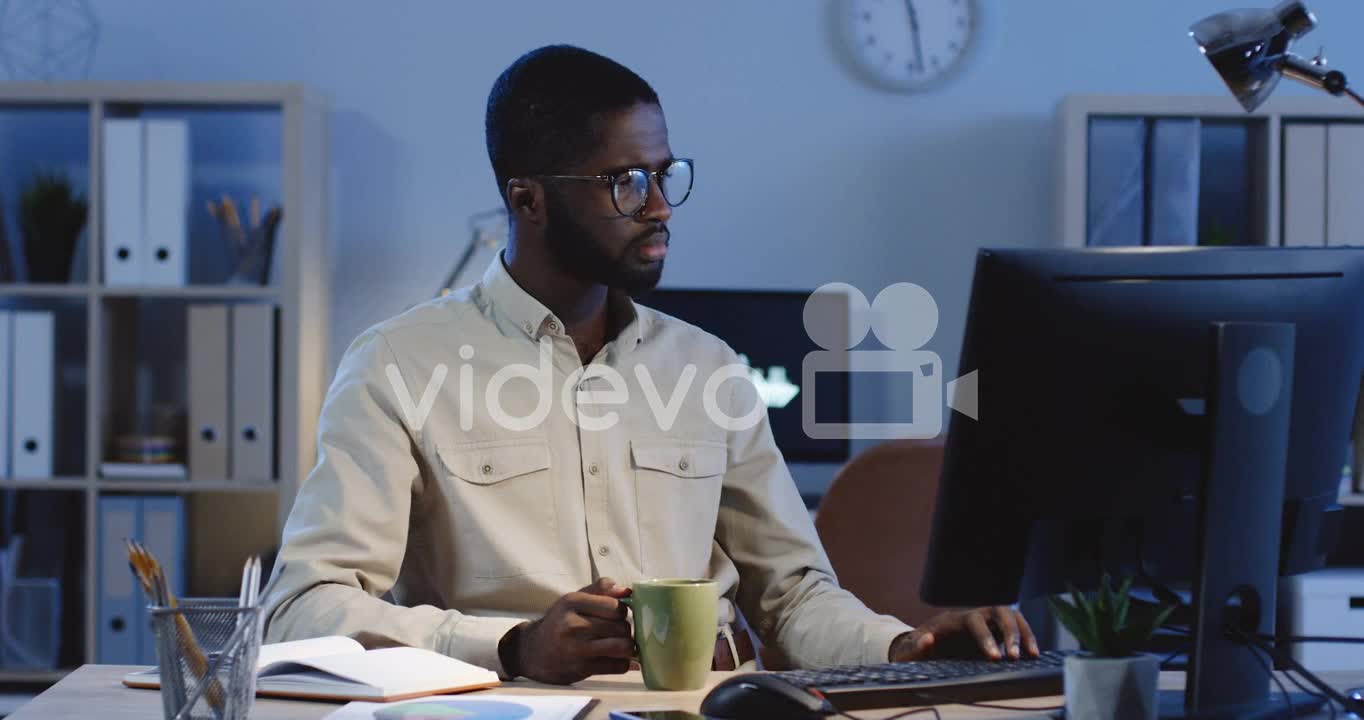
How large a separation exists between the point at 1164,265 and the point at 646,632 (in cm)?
49

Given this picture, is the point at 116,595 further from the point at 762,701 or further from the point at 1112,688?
the point at 1112,688

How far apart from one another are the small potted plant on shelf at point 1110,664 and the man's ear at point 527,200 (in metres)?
0.94

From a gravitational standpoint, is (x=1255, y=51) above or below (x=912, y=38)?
below

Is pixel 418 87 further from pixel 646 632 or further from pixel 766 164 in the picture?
pixel 646 632

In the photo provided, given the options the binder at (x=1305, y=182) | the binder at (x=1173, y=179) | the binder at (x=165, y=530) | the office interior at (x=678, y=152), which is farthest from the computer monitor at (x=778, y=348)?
the binder at (x=165, y=530)

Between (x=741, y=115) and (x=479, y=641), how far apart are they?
233 centimetres

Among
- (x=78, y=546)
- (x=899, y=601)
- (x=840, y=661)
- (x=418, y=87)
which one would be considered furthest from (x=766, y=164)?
(x=840, y=661)

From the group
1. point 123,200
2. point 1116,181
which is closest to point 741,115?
point 1116,181

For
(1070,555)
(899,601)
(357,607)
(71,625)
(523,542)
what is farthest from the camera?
(71,625)

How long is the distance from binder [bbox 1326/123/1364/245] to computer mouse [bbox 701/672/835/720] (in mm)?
2547

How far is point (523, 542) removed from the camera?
1539 mm

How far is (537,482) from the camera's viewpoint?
157 centimetres

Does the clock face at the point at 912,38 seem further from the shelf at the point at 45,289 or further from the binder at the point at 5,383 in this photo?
the binder at the point at 5,383

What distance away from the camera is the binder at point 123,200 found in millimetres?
3096
